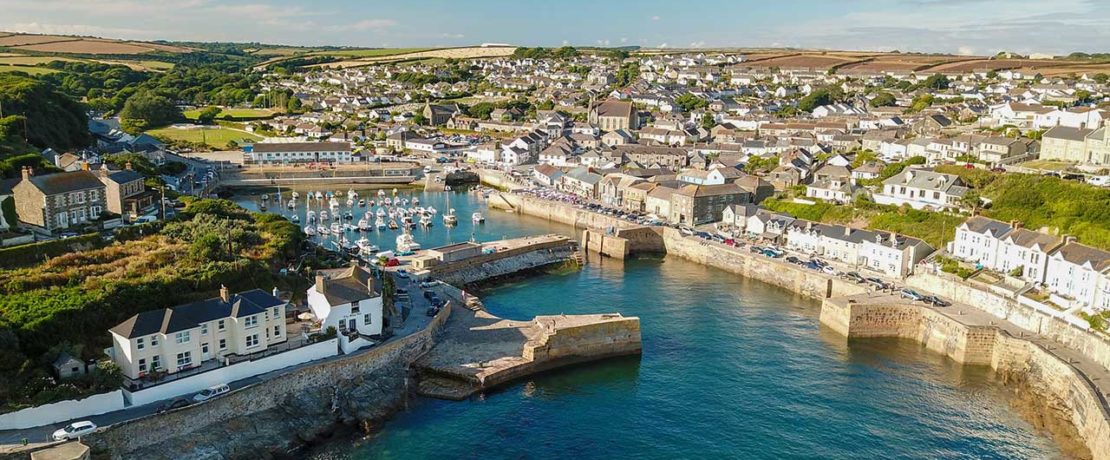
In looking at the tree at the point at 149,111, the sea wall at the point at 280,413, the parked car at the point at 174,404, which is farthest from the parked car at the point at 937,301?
the tree at the point at 149,111

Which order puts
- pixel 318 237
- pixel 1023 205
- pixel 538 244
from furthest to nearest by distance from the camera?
pixel 318 237 → pixel 538 244 → pixel 1023 205

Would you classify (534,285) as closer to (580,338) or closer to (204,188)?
(580,338)

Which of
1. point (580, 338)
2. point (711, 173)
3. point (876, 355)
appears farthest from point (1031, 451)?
point (711, 173)

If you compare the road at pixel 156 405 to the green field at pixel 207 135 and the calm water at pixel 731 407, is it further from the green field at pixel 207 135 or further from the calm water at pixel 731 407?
the green field at pixel 207 135

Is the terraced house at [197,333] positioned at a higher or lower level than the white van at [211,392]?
higher

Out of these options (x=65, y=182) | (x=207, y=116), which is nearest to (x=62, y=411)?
(x=65, y=182)
